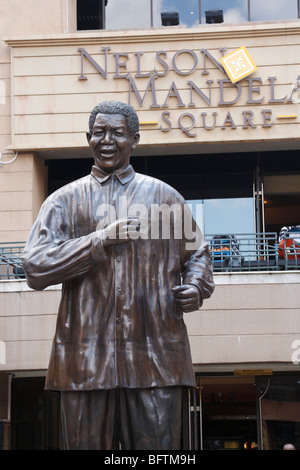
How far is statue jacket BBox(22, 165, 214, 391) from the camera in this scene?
17.9ft

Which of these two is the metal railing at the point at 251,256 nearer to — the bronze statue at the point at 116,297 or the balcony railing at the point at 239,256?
the balcony railing at the point at 239,256

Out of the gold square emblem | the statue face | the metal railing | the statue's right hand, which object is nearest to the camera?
the statue's right hand

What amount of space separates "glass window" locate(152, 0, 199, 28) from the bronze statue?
62.8 feet

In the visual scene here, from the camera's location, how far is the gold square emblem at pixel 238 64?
23.5 meters

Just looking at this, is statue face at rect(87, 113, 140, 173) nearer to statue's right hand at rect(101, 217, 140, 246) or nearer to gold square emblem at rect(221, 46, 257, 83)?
statue's right hand at rect(101, 217, 140, 246)

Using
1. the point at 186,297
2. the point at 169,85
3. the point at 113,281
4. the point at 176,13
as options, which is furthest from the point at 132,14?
the point at 186,297

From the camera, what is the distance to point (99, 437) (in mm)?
5438

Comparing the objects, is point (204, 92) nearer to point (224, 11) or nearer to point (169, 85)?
point (169, 85)

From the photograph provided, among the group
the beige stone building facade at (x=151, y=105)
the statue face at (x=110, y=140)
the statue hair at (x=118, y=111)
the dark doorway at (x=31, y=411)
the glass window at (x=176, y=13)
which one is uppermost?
the glass window at (x=176, y=13)

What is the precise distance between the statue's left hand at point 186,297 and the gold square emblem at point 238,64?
60.6 ft

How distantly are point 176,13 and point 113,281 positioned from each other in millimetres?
19791

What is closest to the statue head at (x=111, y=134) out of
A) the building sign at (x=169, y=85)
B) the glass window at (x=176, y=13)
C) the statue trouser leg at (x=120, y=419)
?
the statue trouser leg at (x=120, y=419)

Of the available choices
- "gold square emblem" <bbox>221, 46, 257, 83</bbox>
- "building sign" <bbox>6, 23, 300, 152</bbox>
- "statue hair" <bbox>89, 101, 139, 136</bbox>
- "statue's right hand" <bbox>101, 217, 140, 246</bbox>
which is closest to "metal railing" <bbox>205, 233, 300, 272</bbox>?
"building sign" <bbox>6, 23, 300, 152</bbox>
